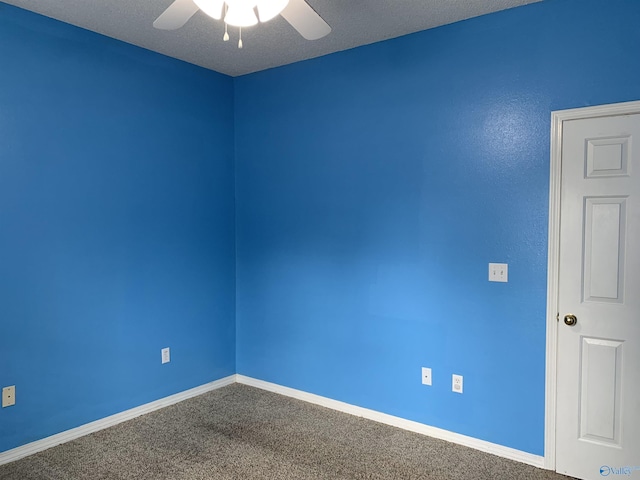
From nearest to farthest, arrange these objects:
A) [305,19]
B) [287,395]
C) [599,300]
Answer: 1. [305,19]
2. [599,300]
3. [287,395]

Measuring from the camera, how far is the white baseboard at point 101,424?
272 centimetres

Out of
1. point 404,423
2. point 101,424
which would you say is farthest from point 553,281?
point 101,424

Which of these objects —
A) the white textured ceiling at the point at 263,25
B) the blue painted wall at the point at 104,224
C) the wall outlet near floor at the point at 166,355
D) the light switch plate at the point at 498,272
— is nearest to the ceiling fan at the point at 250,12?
the white textured ceiling at the point at 263,25

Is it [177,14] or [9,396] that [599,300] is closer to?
[177,14]

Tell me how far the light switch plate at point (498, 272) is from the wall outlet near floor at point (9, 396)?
2909 mm

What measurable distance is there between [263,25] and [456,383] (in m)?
2.58

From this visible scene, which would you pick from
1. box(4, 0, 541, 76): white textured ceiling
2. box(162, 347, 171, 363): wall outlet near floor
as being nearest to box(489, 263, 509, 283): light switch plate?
box(4, 0, 541, 76): white textured ceiling

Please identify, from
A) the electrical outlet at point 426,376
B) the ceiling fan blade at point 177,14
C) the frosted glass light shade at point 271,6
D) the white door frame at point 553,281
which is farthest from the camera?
the electrical outlet at point 426,376

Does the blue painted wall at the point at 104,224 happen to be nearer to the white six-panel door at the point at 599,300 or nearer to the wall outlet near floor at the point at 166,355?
the wall outlet near floor at the point at 166,355

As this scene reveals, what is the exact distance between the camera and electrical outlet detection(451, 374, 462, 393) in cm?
294

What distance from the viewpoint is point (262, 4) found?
1703mm

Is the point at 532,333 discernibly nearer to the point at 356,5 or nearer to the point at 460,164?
the point at 460,164

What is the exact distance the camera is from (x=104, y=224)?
311 centimetres

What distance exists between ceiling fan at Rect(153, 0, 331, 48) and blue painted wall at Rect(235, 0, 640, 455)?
1299 mm
